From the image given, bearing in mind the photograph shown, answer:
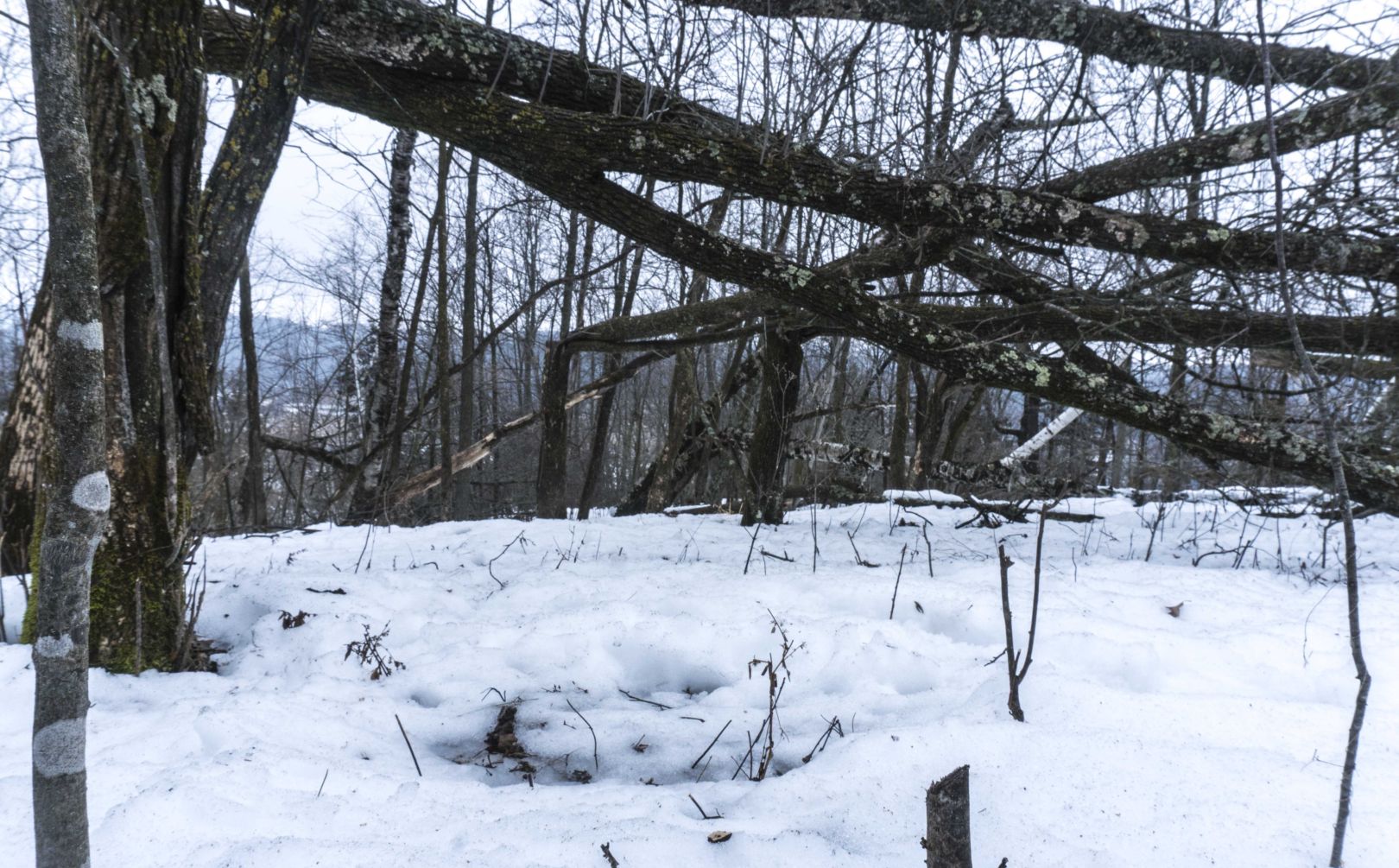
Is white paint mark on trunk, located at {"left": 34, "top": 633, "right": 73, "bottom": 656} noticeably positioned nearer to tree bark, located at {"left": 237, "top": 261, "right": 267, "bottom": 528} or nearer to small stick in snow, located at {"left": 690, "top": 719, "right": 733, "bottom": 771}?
small stick in snow, located at {"left": 690, "top": 719, "right": 733, "bottom": 771}

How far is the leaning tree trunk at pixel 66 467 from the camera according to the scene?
3.04 ft

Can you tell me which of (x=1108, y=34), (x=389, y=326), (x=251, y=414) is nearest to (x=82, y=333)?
(x=1108, y=34)

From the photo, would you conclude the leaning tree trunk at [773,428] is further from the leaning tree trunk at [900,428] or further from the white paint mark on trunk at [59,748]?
the white paint mark on trunk at [59,748]

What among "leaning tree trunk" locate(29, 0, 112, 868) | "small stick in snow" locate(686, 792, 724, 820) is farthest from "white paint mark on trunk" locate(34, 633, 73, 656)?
"small stick in snow" locate(686, 792, 724, 820)

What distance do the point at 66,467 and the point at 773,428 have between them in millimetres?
5004

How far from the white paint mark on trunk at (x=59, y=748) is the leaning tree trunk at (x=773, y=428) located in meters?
4.82

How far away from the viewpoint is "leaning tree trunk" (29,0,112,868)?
0.93 meters

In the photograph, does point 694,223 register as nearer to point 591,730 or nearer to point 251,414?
point 591,730

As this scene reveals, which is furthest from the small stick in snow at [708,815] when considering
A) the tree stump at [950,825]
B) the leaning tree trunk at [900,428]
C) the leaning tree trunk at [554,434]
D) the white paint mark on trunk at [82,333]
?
the leaning tree trunk at [900,428]

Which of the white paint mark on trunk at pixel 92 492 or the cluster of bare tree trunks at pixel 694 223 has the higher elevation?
the cluster of bare tree trunks at pixel 694 223

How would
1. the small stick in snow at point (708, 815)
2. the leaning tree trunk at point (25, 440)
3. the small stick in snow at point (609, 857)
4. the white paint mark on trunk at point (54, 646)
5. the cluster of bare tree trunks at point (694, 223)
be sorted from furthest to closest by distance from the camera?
the leaning tree trunk at point (25, 440) < the cluster of bare tree trunks at point (694, 223) < the small stick in snow at point (708, 815) < the small stick in snow at point (609, 857) < the white paint mark on trunk at point (54, 646)

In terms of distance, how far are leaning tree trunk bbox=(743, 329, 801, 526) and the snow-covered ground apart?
177cm

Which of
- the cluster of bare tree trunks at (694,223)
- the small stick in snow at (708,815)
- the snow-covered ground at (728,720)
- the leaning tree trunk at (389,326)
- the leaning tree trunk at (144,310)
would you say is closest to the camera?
the snow-covered ground at (728,720)

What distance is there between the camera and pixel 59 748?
945mm
